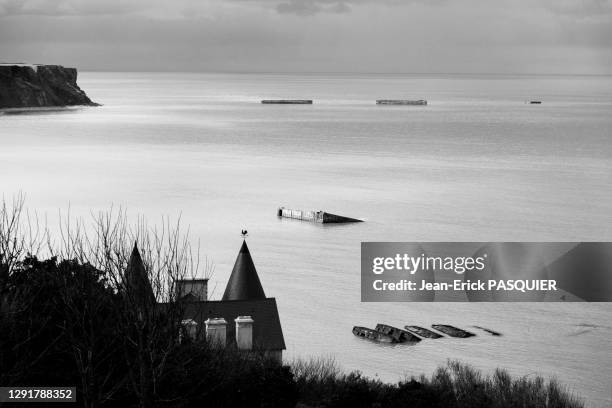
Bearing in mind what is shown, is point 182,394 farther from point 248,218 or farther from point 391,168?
point 391,168

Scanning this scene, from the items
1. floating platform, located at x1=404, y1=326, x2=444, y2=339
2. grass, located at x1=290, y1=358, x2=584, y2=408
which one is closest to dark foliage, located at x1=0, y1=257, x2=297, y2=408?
grass, located at x1=290, y1=358, x2=584, y2=408

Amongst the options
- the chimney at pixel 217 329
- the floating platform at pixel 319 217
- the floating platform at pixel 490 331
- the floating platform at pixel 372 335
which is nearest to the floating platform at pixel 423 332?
the floating platform at pixel 372 335

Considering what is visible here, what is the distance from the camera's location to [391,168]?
67.0 metres

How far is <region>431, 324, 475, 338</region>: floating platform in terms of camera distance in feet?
98.1

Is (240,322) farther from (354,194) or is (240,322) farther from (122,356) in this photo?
(354,194)

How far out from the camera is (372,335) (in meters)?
29.4

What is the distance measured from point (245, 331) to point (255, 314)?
0.55 m

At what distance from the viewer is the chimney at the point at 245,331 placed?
18.6 metres

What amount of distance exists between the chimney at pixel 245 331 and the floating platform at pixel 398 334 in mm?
10952

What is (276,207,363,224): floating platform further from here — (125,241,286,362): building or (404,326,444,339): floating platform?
(125,241,286,362): building

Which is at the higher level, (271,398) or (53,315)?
(53,315)

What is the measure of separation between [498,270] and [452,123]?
73.3 metres

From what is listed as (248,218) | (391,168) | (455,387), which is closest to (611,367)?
(455,387)

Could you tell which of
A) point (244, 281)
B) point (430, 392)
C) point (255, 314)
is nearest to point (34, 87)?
point (244, 281)
